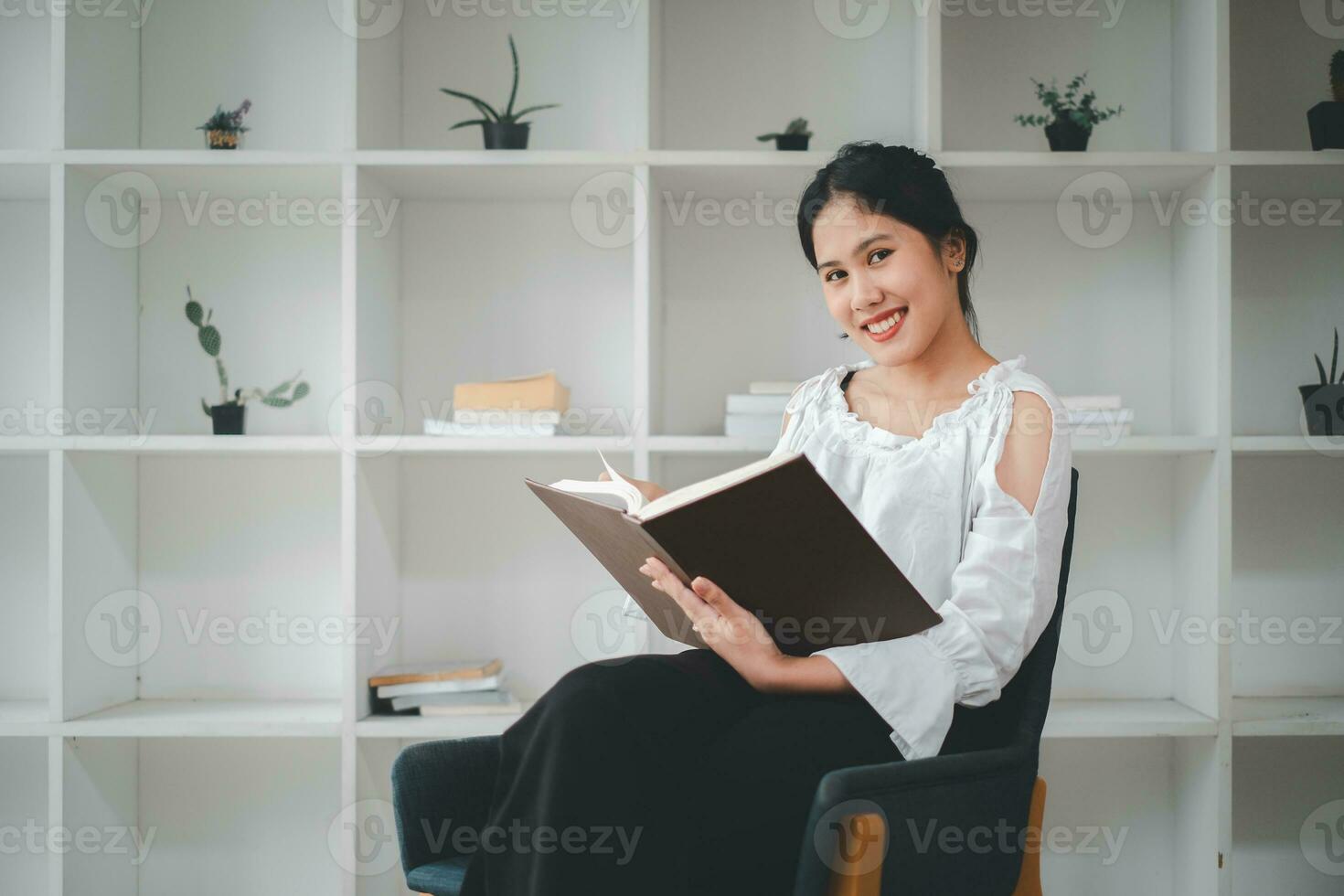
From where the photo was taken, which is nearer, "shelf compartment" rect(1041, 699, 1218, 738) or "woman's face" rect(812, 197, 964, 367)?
"woman's face" rect(812, 197, 964, 367)

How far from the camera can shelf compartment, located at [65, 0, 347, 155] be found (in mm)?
2266

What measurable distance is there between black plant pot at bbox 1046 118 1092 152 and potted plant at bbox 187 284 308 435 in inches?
64.5

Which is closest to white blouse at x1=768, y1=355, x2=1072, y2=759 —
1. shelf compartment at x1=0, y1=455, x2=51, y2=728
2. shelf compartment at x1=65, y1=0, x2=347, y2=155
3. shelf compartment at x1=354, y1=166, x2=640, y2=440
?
shelf compartment at x1=354, y1=166, x2=640, y2=440

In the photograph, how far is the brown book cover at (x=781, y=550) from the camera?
1039mm

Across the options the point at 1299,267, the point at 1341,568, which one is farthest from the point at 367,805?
the point at 1299,267

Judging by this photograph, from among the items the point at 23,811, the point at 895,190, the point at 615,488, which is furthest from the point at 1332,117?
the point at 23,811

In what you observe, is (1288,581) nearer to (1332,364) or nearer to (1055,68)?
(1332,364)

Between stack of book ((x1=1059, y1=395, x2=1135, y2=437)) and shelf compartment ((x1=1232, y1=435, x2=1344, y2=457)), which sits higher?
stack of book ((x1=1059, y1=395, x2=1135, y2=437))

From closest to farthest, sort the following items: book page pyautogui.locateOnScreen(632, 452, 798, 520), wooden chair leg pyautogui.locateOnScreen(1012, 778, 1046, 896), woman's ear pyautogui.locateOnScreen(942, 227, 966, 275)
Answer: book page pyautogui.locateOnScreen(632, 452, 798, 520) < wooden chair leg pyautogui.locateOnScreen(1012, 778, 1046, 896) < woman's ear pyautogui.locateOnScreen(942, 227, 966, 275)

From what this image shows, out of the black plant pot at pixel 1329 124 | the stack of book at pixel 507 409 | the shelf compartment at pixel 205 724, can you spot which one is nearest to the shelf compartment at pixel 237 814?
the shelf compartment at pixel 205 724

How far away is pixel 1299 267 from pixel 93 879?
2.80 meters

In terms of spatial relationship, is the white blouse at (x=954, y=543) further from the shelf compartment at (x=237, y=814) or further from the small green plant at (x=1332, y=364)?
the shelf compartment at (x=237, y=814)

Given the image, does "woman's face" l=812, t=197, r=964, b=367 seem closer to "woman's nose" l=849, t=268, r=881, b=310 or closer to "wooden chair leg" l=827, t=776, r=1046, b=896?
"woman's nose" l=849, t=268, r=881, b=310

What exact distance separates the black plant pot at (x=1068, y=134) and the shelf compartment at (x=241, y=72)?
1517mm
